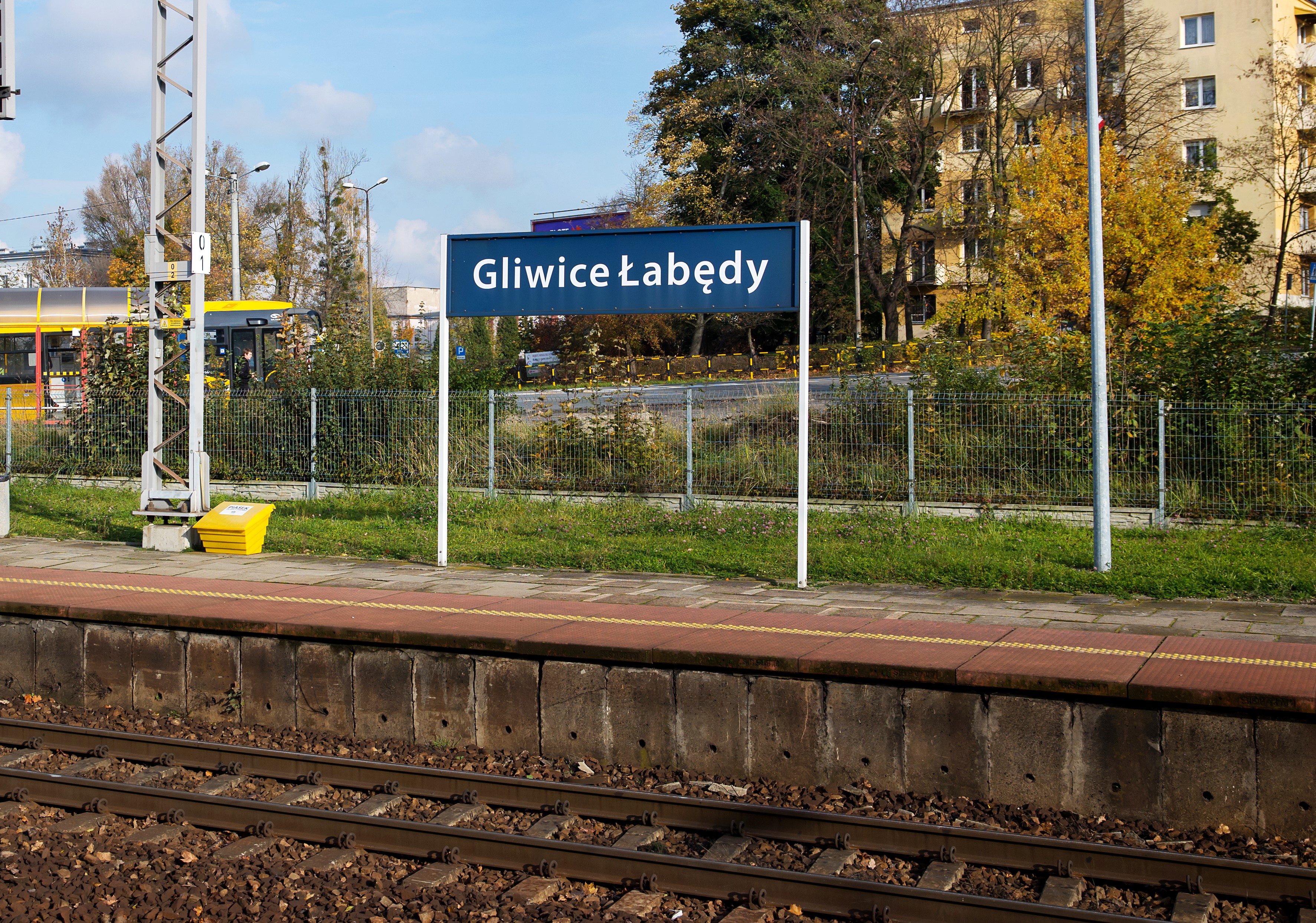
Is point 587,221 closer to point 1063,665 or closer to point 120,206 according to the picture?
point 120,206

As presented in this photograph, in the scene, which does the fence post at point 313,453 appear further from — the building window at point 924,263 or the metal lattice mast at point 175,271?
the building window at point 924,263

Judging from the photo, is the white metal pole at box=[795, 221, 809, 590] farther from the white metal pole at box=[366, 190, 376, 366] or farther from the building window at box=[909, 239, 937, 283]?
the building window at box=[909, 239, 937, 283]

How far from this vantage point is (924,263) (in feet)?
179

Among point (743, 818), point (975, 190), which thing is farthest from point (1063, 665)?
point (975, 190)

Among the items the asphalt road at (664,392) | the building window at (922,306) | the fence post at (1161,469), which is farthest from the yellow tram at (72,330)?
the building window at (922,306)

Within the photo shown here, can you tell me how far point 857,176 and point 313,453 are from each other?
3019 cm

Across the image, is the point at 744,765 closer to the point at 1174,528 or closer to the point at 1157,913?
the point at 1157,913

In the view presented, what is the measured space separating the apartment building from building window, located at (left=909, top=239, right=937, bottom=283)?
1.12 meters

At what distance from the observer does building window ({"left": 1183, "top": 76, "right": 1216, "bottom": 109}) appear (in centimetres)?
4838

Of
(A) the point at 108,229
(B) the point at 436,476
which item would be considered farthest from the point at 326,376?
(A) the point at 108,229

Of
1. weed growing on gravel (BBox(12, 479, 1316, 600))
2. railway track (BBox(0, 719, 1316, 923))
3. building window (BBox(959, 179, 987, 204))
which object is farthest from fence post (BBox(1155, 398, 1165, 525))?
building window (BBox(959, 179, 987, 204))

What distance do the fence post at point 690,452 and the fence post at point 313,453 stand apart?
229 inches

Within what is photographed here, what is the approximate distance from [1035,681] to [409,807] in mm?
3557

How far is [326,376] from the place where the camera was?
61.8 ft
